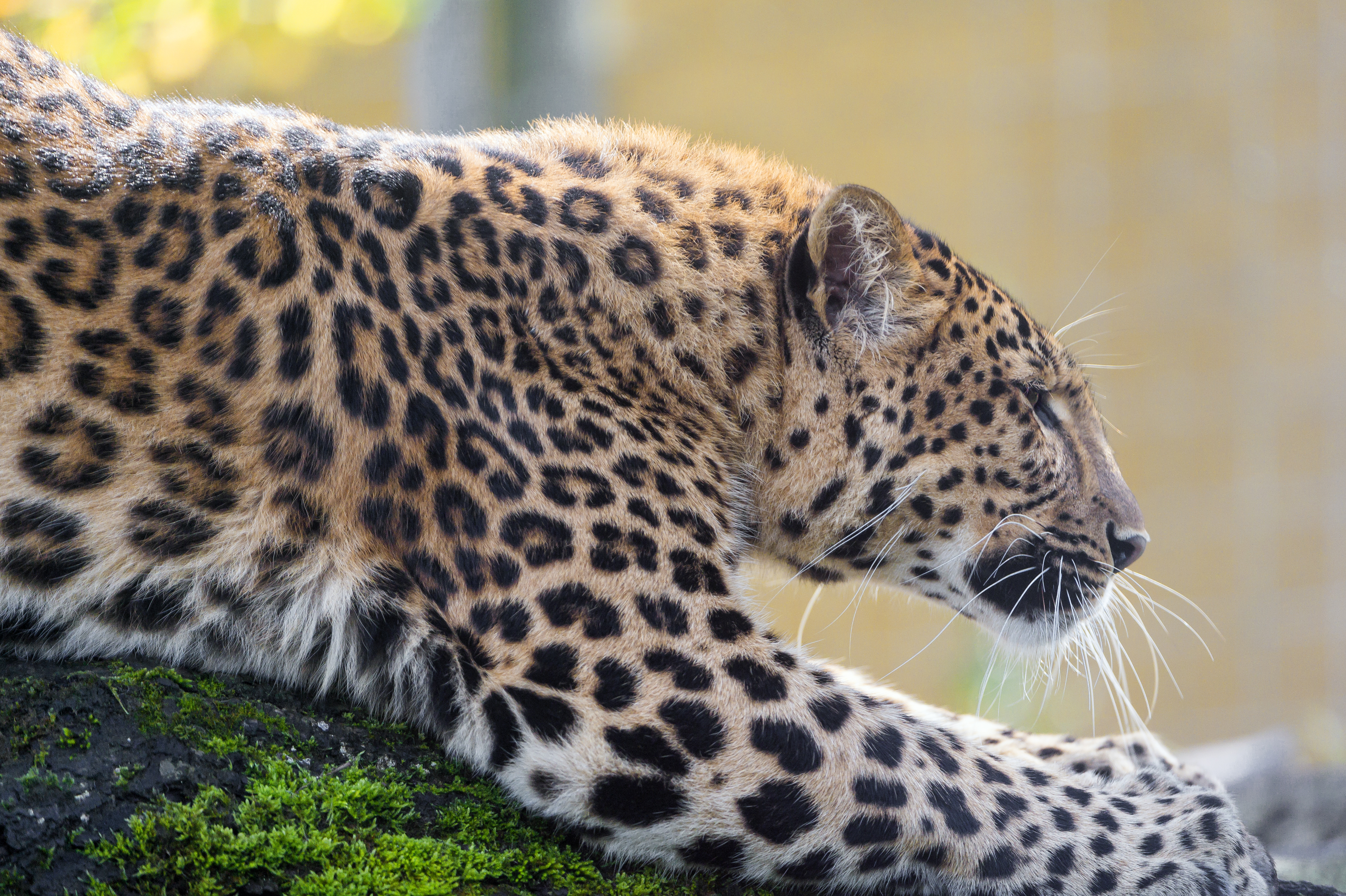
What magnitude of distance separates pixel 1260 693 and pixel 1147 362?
11.8ft

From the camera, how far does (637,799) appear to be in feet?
11.9

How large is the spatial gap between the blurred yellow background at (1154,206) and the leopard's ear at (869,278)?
784cm

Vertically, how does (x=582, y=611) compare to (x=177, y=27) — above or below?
below

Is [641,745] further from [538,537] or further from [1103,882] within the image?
[1103,882]

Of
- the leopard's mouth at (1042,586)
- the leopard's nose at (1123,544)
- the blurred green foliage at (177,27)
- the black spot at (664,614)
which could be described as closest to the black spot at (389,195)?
the black spot at (664,614)

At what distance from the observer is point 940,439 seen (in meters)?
4.59

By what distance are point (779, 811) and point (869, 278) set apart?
6.55 ft

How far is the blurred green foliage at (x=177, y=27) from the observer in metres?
9.00

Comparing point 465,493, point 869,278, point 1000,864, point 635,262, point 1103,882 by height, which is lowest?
point 1103,882

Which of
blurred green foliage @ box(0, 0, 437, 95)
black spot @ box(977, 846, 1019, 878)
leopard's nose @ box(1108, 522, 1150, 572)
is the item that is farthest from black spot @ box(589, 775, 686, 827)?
blurred green foliage @ box(0, 0, 437, 95)

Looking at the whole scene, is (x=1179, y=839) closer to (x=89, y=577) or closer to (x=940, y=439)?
(x=940, y=439)

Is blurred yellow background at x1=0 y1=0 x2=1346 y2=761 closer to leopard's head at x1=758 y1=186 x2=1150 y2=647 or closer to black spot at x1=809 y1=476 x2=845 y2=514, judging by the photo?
leopard's head at x1=758 y1=186 x2=1150 y2=647

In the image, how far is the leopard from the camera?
368 cm

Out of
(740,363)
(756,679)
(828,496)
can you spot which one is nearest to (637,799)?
(756,679)
